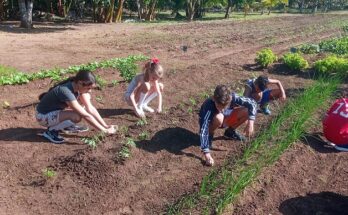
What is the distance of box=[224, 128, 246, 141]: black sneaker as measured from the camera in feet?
17.4

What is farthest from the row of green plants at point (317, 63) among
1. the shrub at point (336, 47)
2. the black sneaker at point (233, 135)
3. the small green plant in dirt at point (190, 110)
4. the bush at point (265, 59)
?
the black sneaker at point (233, 135)

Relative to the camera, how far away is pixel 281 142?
481 centimetres

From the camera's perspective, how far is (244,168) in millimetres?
4418

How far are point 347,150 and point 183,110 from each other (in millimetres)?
2285

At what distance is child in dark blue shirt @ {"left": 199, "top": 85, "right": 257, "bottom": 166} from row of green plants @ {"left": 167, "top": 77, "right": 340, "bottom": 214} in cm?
24

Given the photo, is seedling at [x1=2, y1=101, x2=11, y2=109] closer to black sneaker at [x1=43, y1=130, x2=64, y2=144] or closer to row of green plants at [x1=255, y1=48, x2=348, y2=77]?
black sneaker at [x1=43, y1=130, x2=64, y2=144]

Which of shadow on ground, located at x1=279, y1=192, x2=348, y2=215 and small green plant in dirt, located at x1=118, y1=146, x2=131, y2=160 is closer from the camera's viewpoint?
shadow on ground, located at x1=279, y1=192, x2=348, y2=215

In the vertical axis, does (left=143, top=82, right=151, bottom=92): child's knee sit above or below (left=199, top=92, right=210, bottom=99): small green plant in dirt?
above

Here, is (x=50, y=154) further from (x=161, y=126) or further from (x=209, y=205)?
(x=209, y=205)

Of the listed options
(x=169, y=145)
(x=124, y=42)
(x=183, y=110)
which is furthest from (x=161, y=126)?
(x=124, y=42)

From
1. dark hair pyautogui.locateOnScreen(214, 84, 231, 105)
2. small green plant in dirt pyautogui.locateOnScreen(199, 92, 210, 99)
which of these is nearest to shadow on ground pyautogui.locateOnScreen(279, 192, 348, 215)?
dark hair pyautogui.locateOnScreen(214, 84, 231, 105)

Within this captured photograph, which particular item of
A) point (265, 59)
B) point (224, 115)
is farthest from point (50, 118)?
point (265, 59)

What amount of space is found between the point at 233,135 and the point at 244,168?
3.23ft

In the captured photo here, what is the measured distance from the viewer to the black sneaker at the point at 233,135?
5.29 meters
